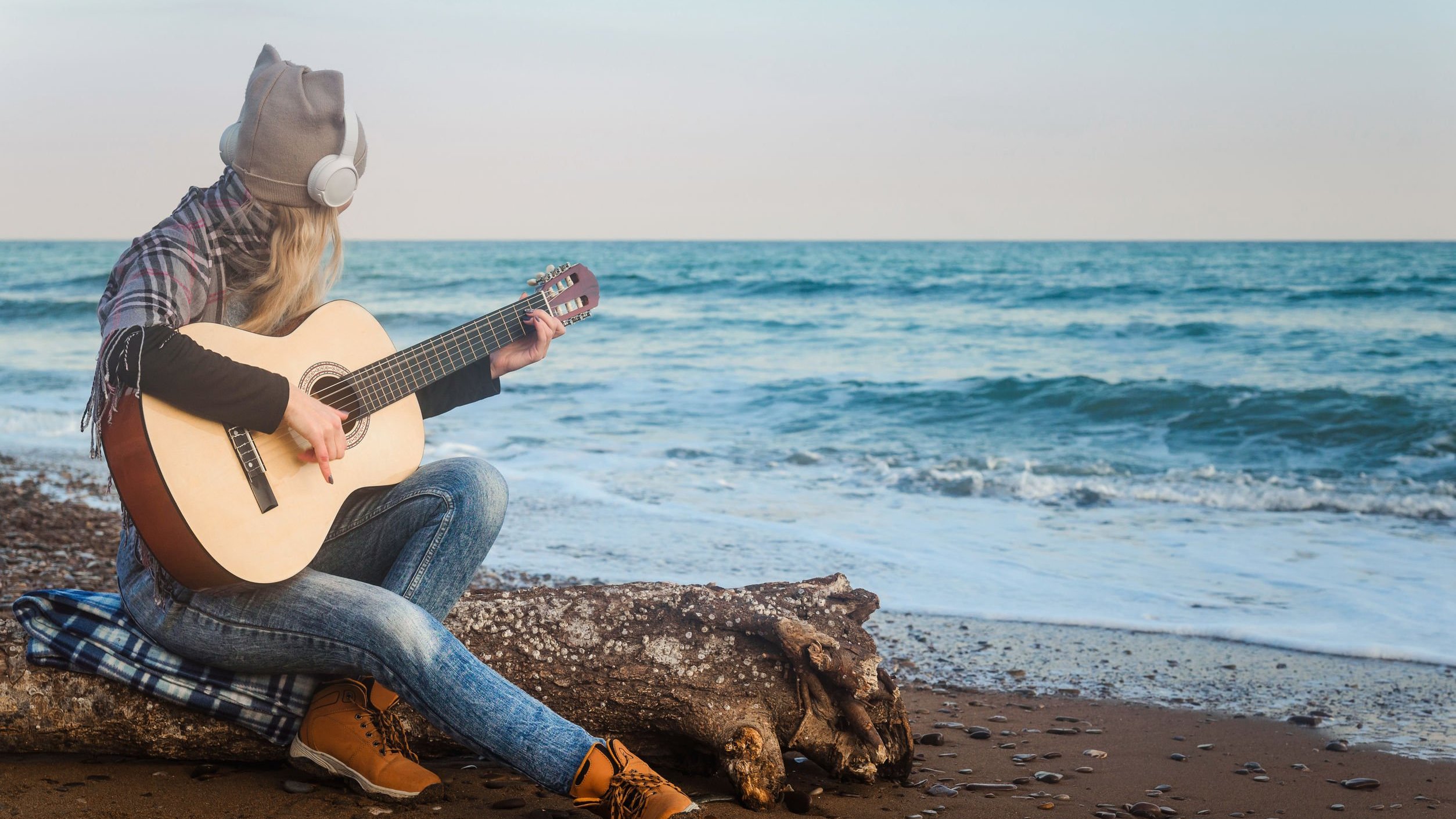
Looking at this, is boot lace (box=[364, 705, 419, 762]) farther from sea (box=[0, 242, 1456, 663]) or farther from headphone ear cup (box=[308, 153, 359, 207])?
sea (box=[0, 242, 1456, 663])

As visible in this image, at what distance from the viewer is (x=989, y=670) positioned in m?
4.20

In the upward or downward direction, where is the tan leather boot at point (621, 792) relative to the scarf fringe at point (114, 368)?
downward

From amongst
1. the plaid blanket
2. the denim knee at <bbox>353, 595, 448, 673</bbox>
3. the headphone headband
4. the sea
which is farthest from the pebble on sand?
the sea

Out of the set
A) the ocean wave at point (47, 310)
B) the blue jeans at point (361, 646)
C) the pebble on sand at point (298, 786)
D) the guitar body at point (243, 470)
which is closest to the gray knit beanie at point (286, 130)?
the guitar body at point (243, 470)

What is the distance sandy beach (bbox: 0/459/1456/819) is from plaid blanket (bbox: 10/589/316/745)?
0.63 ft

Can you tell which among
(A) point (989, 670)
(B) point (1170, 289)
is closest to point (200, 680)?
(A) point (989, 670)

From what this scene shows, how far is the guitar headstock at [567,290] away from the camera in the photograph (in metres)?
2.97

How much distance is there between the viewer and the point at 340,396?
274cm

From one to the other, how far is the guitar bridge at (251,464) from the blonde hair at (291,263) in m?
0.34

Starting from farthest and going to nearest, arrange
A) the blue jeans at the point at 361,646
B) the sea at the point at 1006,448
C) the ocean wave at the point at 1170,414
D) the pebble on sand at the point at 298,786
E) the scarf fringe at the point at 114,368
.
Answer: the ocean wave at the point at 1170,414 → the sea at the point at 1006,448 → the pebble on sand at the point at 298,786 → the blue jeans at the point at 361,646 → the scarf fringe at the point at 114,368

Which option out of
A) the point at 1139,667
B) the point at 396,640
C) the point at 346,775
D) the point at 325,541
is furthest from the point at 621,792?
the point at 1139,667

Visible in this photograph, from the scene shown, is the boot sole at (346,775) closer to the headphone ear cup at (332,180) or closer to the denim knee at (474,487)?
the denim knee at (474,487)

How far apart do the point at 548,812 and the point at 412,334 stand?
67.4ft

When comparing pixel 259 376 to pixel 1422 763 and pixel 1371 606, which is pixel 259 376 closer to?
pixel 1422 763
